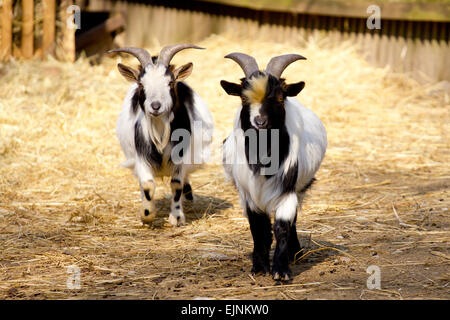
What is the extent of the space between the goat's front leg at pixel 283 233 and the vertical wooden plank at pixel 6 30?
736 cm

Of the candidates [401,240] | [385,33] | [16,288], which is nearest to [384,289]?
[401,240]

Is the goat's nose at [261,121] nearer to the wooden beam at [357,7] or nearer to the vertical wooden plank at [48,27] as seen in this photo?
the wooden beam at [357,7]

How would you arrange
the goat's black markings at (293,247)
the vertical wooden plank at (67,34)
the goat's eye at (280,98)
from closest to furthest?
the goat's eye at (280,98)
the goat's black markings at (293,247)
the vertical wooden plank at (67,34)

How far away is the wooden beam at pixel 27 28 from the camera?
34.7 ft

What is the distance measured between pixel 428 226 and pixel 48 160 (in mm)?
4395

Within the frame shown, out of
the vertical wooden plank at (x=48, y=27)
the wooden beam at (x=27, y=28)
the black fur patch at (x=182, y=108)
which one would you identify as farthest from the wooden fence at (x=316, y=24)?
the black fur patch at (x=182, y=108)

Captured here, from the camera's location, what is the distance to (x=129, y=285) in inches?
177

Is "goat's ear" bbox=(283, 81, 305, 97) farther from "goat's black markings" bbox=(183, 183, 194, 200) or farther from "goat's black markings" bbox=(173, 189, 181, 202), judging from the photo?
"goat's black markings" bbox=(183, 183, 194, 200)

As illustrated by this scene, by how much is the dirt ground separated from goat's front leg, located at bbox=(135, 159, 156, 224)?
17 centimetres

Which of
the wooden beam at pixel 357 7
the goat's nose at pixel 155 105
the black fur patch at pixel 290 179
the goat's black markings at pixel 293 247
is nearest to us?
the black fur patch at pixel 290 179

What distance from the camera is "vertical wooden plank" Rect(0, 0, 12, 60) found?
1035 cm

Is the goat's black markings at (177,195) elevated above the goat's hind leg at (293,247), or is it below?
above

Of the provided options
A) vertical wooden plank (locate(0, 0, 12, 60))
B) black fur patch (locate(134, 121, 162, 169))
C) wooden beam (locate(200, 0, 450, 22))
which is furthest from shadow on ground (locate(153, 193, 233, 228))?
wooden beam (locate(200, 0, 450, 22))

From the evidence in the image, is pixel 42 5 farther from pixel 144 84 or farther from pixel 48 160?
pixel 144 84
